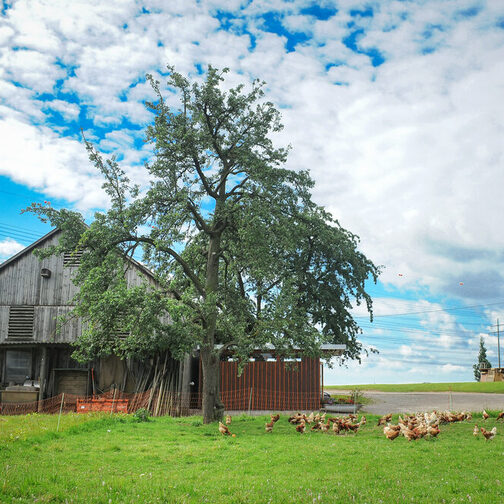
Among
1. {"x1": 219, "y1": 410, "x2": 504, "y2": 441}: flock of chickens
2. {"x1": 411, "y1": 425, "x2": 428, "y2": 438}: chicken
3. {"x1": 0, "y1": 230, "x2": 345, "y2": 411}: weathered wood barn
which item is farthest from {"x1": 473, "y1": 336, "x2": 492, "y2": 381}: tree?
{"x1": 411, "y1": 425, "x2": 428, "y2": 438}: chicken

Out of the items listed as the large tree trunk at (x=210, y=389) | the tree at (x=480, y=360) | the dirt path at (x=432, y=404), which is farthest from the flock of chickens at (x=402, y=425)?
the tree at (x=480, y=360)

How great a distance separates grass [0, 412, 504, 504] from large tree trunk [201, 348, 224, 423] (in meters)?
4.11

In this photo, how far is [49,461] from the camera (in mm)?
12828

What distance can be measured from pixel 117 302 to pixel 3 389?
642 inches

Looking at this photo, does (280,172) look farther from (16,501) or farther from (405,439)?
(16,501)

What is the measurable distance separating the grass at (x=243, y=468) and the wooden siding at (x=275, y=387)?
11.4 m

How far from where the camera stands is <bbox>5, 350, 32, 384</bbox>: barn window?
108ft

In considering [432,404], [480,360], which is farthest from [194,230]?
[480,360]

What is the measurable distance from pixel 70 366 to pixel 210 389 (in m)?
13.4

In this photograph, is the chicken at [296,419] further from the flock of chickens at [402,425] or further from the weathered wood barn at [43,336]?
the weathered wood barn at [43,336]

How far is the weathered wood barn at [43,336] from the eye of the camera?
31375mm

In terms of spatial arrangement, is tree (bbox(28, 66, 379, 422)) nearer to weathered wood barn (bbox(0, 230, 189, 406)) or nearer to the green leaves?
the green leaves

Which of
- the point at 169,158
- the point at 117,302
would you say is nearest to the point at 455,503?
the point at 117,302

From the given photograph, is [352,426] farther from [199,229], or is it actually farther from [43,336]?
[43,336]
